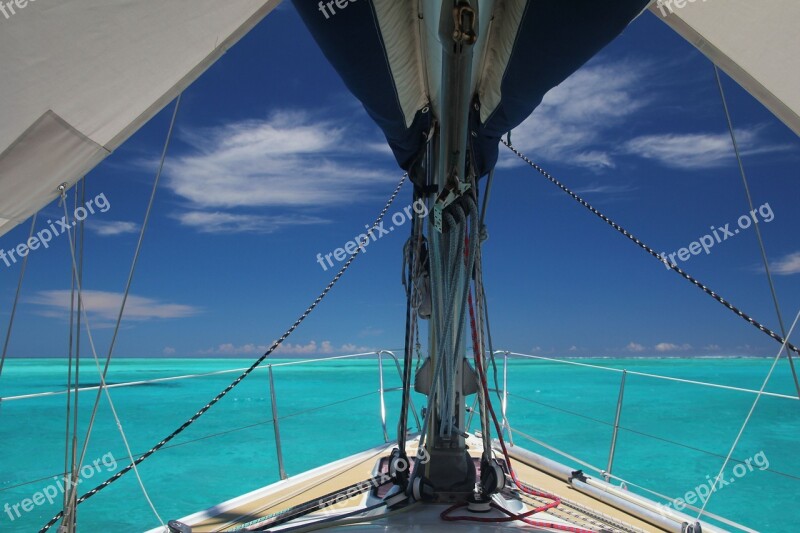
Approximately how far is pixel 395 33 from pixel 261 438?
980 cm

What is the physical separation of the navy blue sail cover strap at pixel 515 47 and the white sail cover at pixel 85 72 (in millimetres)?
397

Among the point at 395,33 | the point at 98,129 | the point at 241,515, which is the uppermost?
the point at 395,33

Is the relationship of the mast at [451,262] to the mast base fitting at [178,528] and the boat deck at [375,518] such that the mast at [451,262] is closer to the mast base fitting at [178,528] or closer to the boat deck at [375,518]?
the boat deck at [375,518]

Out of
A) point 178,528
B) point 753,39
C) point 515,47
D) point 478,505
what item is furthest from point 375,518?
point 753,39

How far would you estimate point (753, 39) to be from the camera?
1.60m

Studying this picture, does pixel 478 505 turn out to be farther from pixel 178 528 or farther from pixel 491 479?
pixel 178 528

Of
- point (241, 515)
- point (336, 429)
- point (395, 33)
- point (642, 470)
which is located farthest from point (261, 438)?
point (395, 33)

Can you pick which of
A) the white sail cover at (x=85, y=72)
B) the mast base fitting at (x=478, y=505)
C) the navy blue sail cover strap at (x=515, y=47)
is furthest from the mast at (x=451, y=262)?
the white sail cover at (x=85, y=72)

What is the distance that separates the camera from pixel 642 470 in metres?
7.45

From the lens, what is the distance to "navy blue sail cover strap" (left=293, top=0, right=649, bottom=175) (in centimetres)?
112

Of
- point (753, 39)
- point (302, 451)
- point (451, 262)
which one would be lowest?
point (302, 451)

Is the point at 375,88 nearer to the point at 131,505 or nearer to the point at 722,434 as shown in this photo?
the point at 131,505

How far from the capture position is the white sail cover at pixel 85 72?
3.70 ft

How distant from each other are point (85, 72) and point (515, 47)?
1231 millimetres
